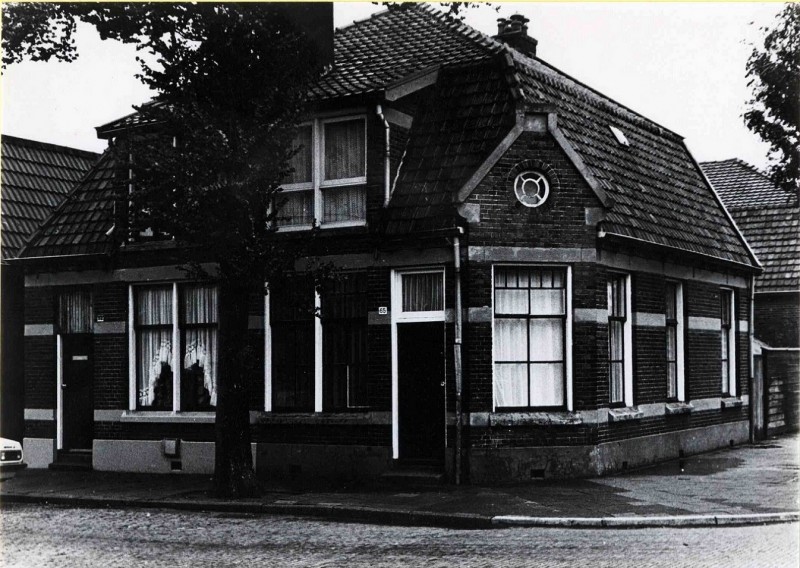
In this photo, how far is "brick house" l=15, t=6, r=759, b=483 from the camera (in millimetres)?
15867

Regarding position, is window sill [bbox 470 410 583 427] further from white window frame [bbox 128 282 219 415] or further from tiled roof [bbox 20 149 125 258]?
tiled roof [bbox 20 149 125 258]

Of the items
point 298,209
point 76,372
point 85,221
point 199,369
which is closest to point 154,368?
point 199,369

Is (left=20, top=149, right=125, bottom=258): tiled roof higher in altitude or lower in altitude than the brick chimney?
lower

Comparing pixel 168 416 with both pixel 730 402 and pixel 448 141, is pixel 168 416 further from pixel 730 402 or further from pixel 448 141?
pixel 730 402

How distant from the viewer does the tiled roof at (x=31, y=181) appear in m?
22.3

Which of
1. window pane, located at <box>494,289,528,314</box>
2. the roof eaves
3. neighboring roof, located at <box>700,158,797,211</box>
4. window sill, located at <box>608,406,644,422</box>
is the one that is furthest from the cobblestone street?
neighboring roof, located at <box>700,158,797,211</box>

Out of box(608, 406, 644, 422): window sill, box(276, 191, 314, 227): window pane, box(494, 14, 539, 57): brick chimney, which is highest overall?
box(494, 14, 539, 57): brick chimney

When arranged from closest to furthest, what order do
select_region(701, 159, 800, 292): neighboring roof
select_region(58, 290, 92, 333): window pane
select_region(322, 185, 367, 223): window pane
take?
select_region(322, 185, 367, 223): window pane, select_region(58, 290, 92, 333): window pane, select_region(701, 159, 800, 292): neighboring roof

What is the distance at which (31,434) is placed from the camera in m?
20.3

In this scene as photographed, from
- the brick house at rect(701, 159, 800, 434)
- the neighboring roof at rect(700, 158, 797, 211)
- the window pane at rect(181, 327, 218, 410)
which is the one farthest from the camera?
the neighboring roof at rect(700, 158, 797, 211)

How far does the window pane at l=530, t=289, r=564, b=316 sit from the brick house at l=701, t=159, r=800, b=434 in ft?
30.8

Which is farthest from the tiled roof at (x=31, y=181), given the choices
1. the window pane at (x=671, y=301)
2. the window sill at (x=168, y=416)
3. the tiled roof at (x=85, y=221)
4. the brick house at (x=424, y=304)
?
the window pane at (x=671, y=301)

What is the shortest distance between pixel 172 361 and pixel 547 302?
748 centimetres

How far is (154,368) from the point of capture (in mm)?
19109
